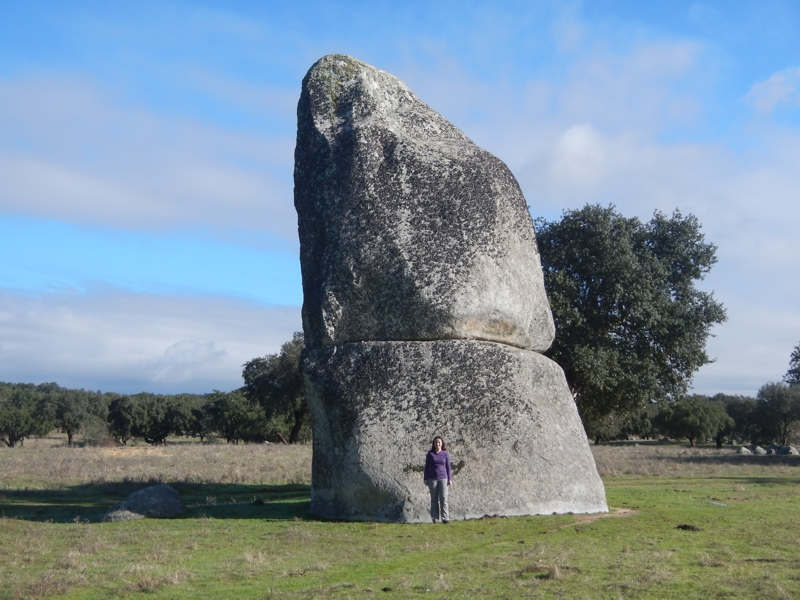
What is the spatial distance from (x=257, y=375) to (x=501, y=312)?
3656cm

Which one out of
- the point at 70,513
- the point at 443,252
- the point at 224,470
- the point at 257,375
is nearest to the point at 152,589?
the point at 443,252

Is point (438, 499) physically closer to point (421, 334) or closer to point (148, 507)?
point (421, 334)

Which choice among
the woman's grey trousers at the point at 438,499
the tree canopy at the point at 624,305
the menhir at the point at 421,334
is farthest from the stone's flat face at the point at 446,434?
the tree canopy at the point at 624,305

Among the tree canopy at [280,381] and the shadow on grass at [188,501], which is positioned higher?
the tree canopy at [280,381]

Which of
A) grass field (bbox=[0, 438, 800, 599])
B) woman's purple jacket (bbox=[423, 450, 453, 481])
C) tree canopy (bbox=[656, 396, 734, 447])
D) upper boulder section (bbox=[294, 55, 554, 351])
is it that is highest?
upper boulder section (bbox=[294, 55, 554, 351])

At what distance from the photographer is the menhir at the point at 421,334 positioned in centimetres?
1323

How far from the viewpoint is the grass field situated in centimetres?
849

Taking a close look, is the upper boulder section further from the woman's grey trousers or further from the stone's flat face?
the woman's grey trousers

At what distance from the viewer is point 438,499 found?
12875 mm

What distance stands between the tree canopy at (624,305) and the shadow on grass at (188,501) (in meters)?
8.47

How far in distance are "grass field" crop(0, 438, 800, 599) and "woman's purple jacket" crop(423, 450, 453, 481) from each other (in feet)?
2.51

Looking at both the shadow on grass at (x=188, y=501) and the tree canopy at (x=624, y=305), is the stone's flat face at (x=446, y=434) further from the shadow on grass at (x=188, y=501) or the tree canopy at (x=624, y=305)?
the tree canopy at (x=624, y=305)

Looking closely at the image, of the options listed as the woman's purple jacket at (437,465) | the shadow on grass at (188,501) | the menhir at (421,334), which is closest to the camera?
the woman's purple jacket at (437,465)

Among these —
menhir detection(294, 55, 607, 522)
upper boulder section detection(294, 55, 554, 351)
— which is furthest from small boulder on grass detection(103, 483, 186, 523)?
upper boulder section detection(294, 55, 554, 351)
